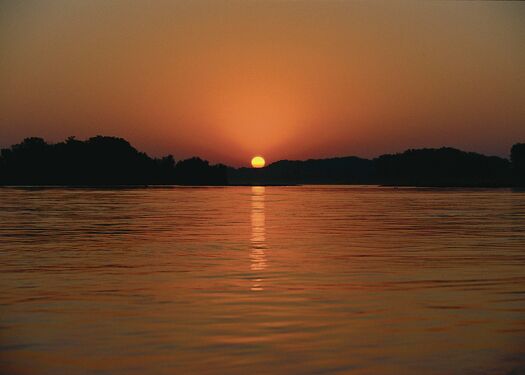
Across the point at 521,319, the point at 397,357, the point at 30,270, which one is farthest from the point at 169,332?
the point at 30,270

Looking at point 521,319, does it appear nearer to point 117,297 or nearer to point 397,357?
point 397,357

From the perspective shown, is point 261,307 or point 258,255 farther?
point 258,255

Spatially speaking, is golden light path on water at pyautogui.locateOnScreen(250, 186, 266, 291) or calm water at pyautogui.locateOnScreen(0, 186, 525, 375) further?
golden light path on water at pyautogui.locateOnScreen(250, 186, 266, 291)

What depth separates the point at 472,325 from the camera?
52.6 ft

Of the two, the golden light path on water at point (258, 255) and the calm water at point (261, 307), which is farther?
the golden light path on water at point (258, 255)

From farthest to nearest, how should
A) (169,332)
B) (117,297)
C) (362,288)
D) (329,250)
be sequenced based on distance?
1. (329,250)
2. (362,288)
3. (117,297)
4. (169,332)

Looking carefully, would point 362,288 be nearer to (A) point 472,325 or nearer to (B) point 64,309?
(A) point 472,325

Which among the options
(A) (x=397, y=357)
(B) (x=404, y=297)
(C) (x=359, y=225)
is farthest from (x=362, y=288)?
(C) (x=359, y=225)

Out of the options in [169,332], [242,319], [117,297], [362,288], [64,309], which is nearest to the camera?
[169,332]

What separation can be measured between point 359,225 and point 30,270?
94.4 ft

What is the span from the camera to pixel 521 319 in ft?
54.9

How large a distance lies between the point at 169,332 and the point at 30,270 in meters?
11.3

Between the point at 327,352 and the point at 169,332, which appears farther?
the point at 169,332

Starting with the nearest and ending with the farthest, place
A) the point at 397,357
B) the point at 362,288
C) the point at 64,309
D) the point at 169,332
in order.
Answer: the point at 397,357, the point at 169,332, the point at 64,309, the point at 362,288
